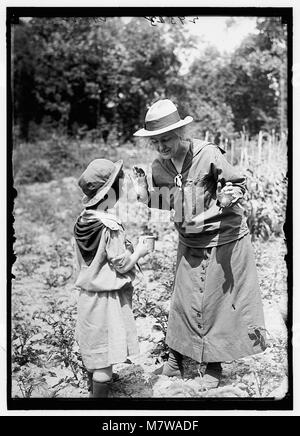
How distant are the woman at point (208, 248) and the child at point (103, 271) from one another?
1.13 ft

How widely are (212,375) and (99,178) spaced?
1.35 metres

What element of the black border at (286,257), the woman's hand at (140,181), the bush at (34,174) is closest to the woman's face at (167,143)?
the woman's hand at (140,181)

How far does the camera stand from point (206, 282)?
133 inches

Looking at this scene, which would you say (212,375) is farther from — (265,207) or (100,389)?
(265,207)

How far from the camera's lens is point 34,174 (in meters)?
7.65

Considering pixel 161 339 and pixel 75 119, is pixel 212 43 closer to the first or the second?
pixel 75 119

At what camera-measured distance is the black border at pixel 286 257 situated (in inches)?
135

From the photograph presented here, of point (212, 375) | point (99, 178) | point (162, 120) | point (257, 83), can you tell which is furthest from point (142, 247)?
point (257, 83)

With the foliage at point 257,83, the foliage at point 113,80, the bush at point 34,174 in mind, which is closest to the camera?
the foliage at point 257,83

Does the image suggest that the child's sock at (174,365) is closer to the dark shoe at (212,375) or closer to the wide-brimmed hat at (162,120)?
the dark shoe at (212,375)

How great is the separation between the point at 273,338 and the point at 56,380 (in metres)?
1.42

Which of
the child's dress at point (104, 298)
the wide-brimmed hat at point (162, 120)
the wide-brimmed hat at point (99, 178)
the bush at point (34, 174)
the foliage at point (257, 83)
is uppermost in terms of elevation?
the foliage at point (257, 83)

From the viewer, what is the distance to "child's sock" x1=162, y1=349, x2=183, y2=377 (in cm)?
359
